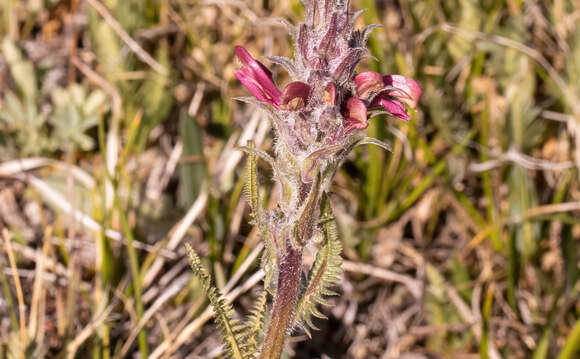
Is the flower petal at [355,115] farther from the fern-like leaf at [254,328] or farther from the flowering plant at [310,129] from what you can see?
the fern-like leaf at [254,328]

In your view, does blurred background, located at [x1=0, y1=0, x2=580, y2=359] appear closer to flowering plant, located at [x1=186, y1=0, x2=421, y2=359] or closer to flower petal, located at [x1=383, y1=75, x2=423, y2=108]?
flowering plant, located at [x1=186, y1=0, x2=421, y2=359]

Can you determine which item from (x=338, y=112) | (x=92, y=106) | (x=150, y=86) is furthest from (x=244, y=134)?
(x=338, y=112)

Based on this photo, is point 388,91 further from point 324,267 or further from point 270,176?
point 270,176

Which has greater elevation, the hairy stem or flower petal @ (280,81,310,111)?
flower petal @ (280,81,310,111)

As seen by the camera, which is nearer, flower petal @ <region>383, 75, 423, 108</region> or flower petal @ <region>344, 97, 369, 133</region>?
flower petal @ <region>344, 97, 369, 133</region>

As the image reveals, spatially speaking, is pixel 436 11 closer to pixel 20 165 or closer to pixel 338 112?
pixel 338 112

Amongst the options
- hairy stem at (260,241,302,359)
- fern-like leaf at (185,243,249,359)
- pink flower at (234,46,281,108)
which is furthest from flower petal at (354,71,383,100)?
fern-like leaf at (185,243,249,359)

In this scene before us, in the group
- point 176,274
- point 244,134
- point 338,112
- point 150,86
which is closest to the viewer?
point 338,112

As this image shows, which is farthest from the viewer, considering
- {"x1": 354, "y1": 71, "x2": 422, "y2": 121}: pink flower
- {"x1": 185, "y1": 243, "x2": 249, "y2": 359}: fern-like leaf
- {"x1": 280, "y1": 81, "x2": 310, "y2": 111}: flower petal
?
{"x1": 185, "y1": 243, "x2": 249, "y2": 359}: fern-like leaf

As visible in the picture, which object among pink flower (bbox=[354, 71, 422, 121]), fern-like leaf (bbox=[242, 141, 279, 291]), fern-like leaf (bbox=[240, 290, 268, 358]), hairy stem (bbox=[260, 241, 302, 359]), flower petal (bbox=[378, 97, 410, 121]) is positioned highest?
pink flower (bbox=[354, 71, 422, 121])
